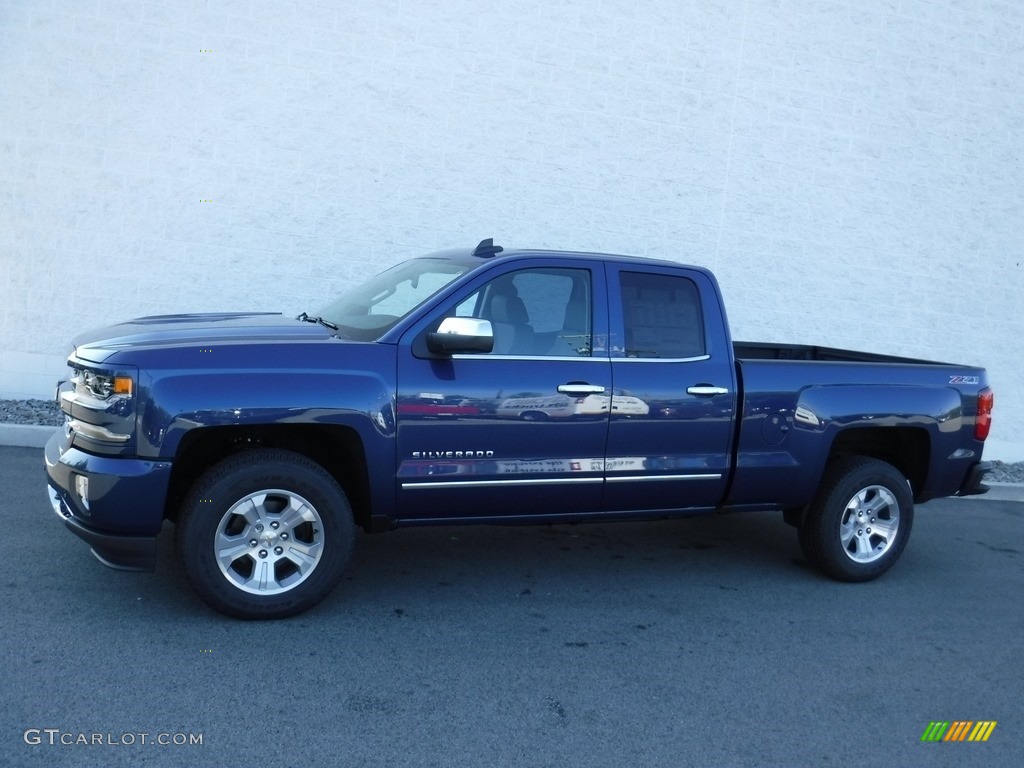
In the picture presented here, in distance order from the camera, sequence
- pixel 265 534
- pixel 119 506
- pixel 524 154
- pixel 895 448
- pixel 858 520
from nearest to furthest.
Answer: pixel 119 506
pixel 265 534
pixel 858 520
pixel 895 448
pixel 524 154

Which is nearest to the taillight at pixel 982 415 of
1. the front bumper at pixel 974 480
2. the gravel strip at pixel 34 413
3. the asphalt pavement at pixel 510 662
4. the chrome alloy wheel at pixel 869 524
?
the front bumper at pixel 974 480

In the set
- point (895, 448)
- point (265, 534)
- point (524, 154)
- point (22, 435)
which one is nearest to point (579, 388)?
point (265, 534)

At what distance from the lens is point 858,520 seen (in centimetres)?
614

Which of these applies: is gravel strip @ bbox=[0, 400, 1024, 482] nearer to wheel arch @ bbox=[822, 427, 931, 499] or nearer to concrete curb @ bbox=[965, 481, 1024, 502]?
concrete curb @ bbox=[965, 481, 1024, 502]

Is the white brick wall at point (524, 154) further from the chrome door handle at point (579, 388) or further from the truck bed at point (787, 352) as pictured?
the chrome door handle at point (579, 388)

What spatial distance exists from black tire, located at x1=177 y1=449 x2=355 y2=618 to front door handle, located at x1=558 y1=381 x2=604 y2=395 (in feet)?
4.23

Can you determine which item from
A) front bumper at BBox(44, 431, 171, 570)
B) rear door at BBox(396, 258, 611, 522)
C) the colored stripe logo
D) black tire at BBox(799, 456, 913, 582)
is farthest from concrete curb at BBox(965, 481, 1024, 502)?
front bumper at BBox(44, 431, 171, 570)

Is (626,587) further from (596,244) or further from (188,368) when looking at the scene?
(596,244)

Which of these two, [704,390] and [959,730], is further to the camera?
[704,390]

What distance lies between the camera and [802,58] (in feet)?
33.3

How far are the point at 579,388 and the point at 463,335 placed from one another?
2.59 feet

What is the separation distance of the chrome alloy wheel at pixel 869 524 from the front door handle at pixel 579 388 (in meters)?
1.97

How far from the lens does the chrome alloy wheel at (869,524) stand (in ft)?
20.0

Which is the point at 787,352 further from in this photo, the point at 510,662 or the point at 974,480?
the point at 510,662
